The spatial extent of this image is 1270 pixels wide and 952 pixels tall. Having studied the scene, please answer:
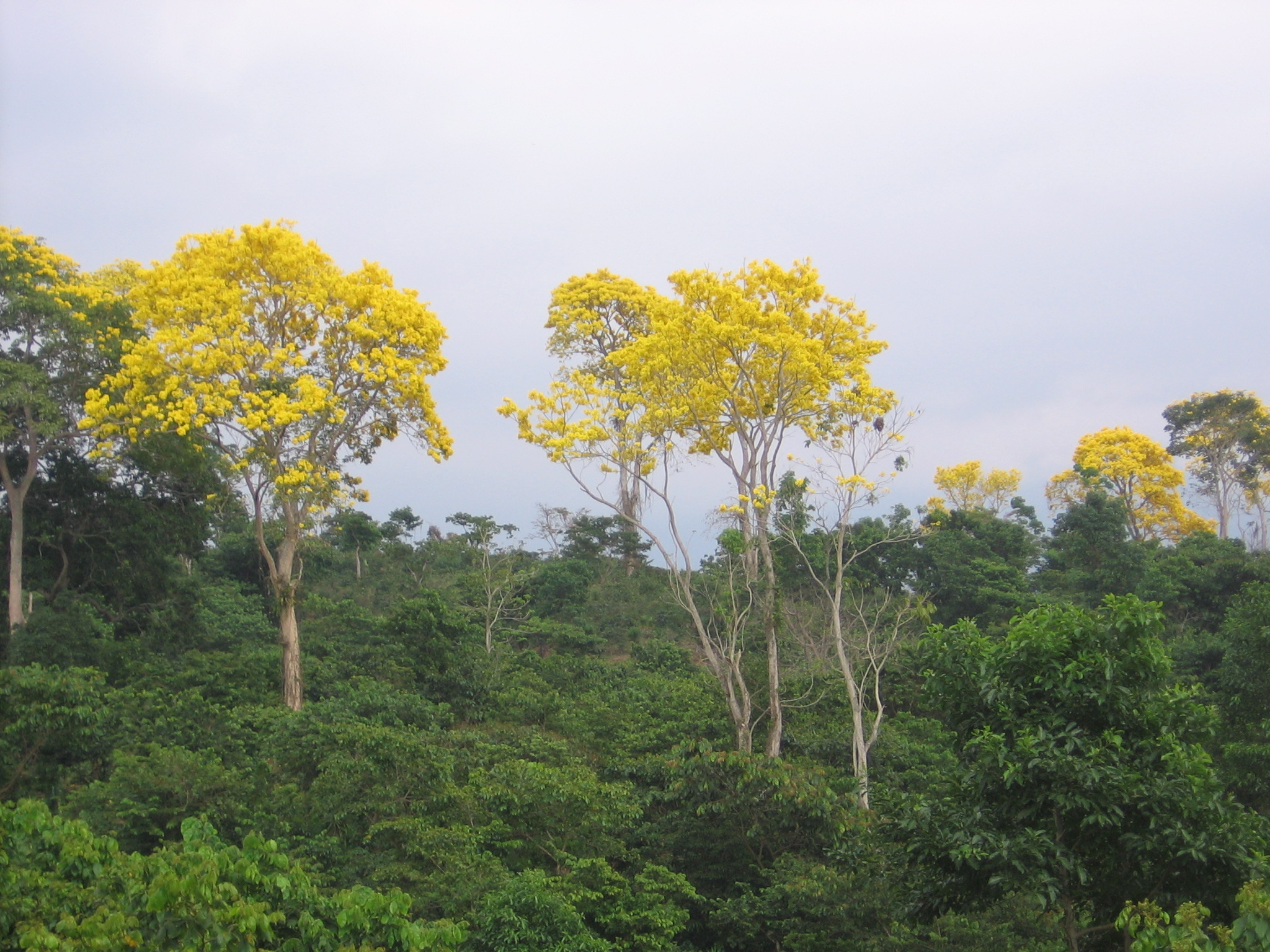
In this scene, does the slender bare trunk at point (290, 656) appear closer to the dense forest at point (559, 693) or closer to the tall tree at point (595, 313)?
the dense forest at point (559, 693)

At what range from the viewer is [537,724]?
16.2m

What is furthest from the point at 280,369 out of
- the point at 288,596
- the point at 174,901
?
the point at 174,901

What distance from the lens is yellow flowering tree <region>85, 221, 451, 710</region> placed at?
14.4 meters

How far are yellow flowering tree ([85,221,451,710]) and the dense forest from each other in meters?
0.06

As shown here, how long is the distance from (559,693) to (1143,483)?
24543mm

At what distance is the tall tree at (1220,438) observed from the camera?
109 ft

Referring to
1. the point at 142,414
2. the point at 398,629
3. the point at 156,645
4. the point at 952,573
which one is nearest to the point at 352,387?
the point at 142,414

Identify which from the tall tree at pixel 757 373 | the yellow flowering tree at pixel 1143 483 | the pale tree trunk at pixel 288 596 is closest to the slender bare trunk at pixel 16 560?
the pale tree trunk at pixel 288 596

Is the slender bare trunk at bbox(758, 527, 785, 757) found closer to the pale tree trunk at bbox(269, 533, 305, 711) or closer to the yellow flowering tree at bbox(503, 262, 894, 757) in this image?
the yellow flowering tree at bbox(503, 262, 894, 757)

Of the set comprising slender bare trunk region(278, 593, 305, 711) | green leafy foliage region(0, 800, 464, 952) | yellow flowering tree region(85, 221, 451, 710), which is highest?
yellow flowering tree region(85, 221, 451, 710)

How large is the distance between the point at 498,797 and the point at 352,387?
7.81 m

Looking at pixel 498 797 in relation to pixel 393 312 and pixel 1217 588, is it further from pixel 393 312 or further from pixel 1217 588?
pixel 1217 588

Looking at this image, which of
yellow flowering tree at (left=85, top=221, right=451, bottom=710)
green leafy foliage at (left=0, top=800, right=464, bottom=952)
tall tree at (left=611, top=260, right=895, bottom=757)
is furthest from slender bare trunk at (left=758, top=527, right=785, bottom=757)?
green leafy foliage at (left=0, top=800, right=464, bottom=952)

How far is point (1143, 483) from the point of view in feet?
109
